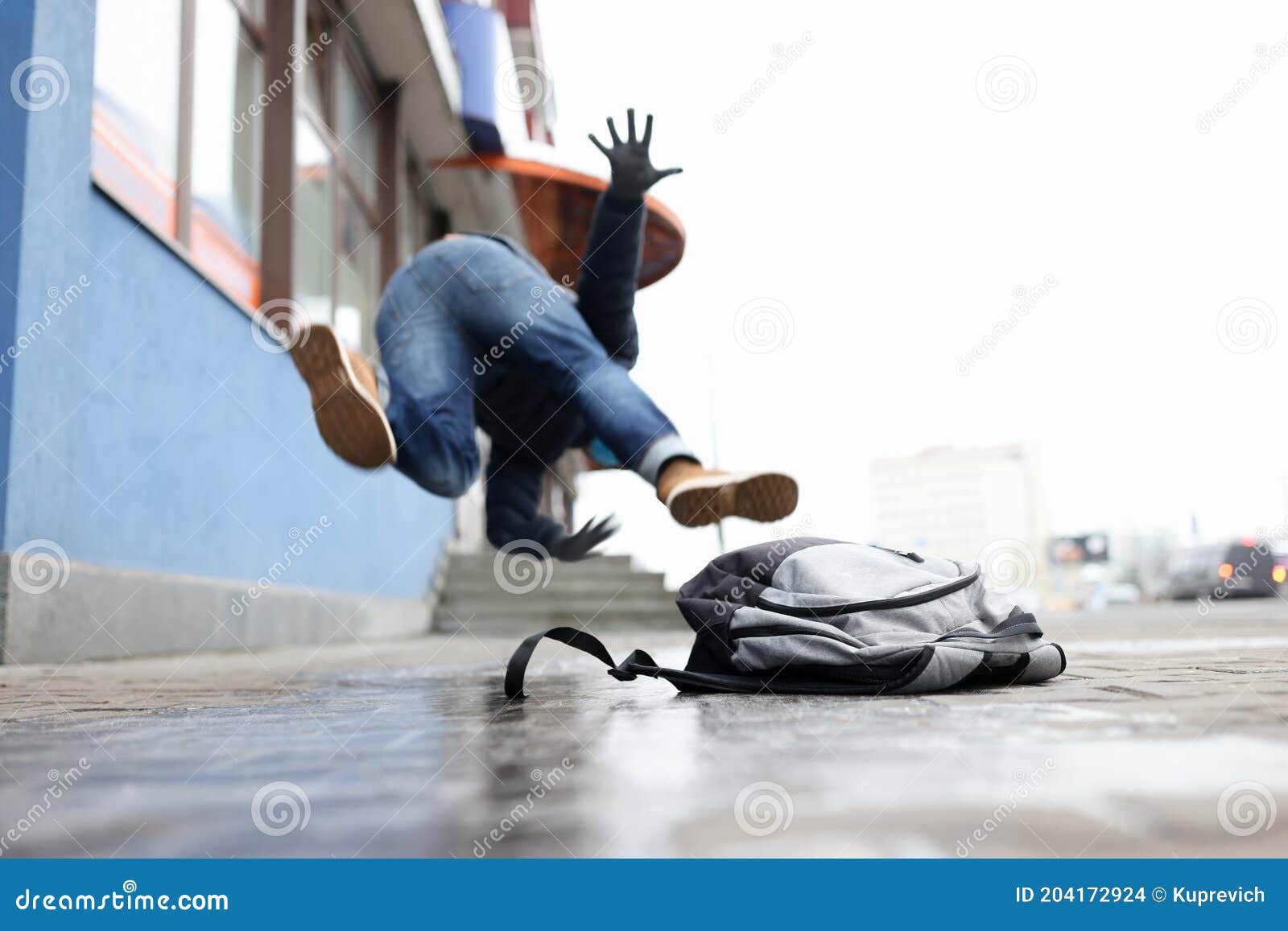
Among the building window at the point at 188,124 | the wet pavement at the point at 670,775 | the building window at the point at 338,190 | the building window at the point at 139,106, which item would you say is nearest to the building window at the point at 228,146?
the building window at the point at 188,124

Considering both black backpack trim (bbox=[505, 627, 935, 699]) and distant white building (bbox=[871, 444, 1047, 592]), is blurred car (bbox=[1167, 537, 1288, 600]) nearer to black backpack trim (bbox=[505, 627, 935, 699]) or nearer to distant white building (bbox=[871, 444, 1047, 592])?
black backpack trim (bbox=[505, 627, 935, 699])

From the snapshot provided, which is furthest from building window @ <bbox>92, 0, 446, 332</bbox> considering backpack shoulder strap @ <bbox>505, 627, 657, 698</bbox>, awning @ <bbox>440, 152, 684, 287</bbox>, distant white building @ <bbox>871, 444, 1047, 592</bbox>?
distant white building @ <bbox>871, 444, 1047, 592</bbox>

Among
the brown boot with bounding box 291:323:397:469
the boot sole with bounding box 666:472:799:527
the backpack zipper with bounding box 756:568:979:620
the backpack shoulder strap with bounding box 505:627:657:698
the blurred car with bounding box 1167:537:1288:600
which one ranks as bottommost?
the blurred car with bounding box 1167:537:1288:600

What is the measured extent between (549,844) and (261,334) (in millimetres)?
4529

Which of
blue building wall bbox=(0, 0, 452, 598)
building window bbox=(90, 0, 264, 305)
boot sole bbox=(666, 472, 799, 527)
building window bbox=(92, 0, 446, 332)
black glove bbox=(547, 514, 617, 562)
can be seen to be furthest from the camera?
building window bbox=(92, 0, 446, 332)

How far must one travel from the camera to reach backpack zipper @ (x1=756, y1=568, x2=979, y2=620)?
1.51 meters

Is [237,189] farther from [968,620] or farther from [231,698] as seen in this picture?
[968,620]

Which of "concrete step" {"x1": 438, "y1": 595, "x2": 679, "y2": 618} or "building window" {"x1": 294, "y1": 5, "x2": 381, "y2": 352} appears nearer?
"building window" {"x1": 294, "y1": 5, "x2": 381, "y2": 352}

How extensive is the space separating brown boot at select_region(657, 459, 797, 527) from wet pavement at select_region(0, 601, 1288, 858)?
0.56m

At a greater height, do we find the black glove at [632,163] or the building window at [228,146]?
the building window at [228,146]

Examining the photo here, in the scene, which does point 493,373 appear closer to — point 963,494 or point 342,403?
point 342,403

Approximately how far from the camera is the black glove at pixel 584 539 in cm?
254

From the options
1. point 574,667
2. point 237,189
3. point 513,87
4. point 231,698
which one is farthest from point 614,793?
point 513,87

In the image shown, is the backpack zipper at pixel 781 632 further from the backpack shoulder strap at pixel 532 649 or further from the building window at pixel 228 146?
the building window at pixel 228 146
